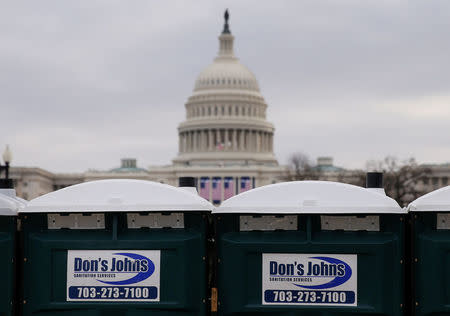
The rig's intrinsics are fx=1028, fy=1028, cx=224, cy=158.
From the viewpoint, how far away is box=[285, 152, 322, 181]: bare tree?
89.0 m

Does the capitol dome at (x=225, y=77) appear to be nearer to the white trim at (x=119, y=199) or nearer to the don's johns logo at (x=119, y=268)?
the white trim at (x=119, y=199)

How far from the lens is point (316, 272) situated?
9969 mm

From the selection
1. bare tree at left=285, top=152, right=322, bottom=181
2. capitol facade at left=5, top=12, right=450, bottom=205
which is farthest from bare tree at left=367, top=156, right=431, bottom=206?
capitol facade at left=5, top=12, right=450, bottom=205

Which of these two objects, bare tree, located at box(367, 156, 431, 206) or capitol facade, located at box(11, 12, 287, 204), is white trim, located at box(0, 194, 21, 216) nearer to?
bare tree, located at box(367, 156, 431, 206)

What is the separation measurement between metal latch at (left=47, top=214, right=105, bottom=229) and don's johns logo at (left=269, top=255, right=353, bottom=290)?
1.88 m

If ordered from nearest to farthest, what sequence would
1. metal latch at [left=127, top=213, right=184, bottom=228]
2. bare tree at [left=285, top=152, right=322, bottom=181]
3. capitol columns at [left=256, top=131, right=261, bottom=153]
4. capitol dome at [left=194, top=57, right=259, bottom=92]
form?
metal latch at [left=127, top=213, right=184, bottom=228] → bare tree at [left=285, top=152, right=322, bottom=181] → capitol columns at [left=256, top=131, right=261, bottom=153] → capitol dome at [left=194, top=57, right=259, bottom=92]

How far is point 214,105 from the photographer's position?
144 meters

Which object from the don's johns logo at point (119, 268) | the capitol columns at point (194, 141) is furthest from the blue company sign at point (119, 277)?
the capitol columns at point (194, 141)

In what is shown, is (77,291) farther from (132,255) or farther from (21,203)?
(21,203)

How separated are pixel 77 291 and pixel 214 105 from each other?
440 feet

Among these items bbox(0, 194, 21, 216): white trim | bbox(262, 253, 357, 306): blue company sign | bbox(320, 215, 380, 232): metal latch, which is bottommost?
bbox(262, 253, 357, 306): blue company sign

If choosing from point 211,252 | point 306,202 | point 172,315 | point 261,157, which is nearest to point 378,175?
point 306,202

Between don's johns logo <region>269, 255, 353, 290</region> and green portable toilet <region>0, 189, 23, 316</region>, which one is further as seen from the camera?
green portable toilet <region>0, 189, 23, 316</region>

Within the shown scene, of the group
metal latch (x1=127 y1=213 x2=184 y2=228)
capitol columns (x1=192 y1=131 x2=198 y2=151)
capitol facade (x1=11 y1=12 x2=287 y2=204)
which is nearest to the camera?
metal latch (x1=127 y1=213 x2=184 y2=228)
